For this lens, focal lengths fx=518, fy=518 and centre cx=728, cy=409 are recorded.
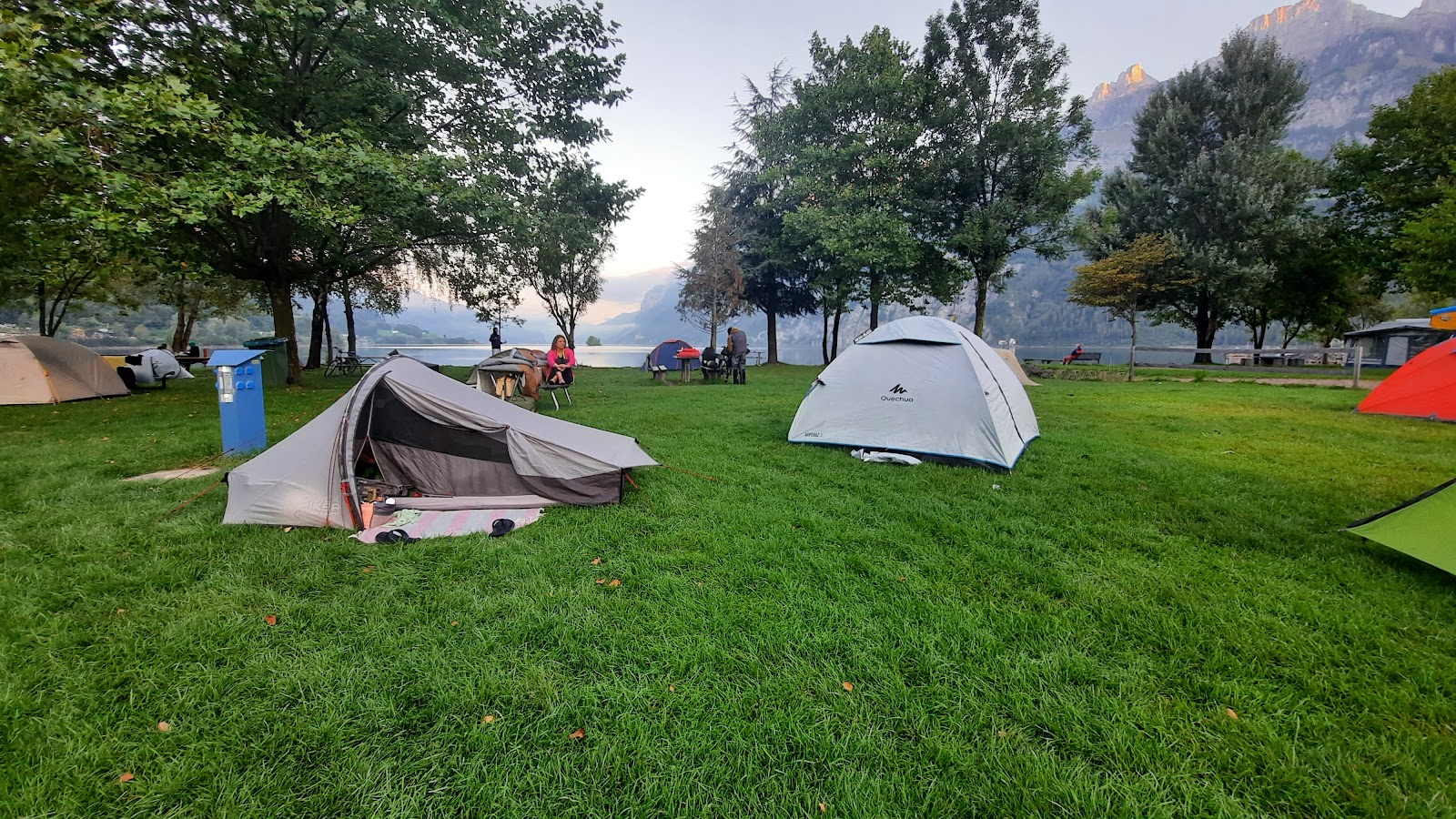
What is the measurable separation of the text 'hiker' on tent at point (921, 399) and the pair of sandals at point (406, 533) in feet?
13.3

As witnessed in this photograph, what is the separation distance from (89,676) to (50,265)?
12938mm

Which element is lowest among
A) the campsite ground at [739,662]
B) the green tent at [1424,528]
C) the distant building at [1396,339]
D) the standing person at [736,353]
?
the campsite ground at [739,662]

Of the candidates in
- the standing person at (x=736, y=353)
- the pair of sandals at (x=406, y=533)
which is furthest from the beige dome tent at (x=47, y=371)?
the standing person at (x=736, y=353)

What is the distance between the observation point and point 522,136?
13.5 metres

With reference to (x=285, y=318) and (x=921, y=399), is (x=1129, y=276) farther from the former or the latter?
(x=285, y=318)

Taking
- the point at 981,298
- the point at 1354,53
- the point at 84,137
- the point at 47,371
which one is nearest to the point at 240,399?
the point at 84,137

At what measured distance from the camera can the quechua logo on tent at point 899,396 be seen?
622 centimetres

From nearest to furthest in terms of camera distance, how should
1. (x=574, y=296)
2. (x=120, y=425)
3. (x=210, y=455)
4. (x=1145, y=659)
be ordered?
(x=1145, y=659) → (x=210, y=455) → (x=120, y=425) → (x=574, y=296)

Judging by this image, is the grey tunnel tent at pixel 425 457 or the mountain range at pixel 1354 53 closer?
the grey tunnel tent at pixel 425 457

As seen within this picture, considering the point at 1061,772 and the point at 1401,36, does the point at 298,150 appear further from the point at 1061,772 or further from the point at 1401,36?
the point at 1401,36

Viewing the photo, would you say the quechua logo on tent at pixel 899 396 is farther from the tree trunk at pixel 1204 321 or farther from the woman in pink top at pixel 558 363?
the tree trunk at pixel 1204 321

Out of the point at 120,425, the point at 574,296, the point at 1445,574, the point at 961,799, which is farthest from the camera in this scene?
the point at 574,296

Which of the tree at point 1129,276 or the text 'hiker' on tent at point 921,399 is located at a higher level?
the tree at point 1129,276

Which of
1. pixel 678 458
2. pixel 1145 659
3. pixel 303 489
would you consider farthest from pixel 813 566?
pixel 303 489
